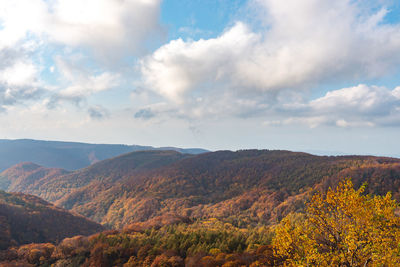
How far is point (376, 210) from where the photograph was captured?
30.1m

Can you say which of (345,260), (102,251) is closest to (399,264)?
(345,260)

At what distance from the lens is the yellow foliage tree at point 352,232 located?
28281 mm

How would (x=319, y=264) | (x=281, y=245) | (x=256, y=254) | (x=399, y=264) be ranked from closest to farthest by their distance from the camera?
1. (x=399, y=264)
2. (x=319, y=264)
3. (x=281, y=245)
4. (x=256, y=254)

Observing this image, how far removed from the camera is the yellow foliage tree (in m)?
28.3

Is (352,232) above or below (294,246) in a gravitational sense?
above

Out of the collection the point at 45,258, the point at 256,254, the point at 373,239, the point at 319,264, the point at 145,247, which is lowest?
the point at 45,258

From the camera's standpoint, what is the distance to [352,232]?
28.9m

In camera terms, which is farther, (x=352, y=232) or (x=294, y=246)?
(x=294, y=246)

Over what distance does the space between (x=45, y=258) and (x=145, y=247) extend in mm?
50898

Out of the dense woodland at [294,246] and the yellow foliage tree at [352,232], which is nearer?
the yellow foliage tree at [352,232]

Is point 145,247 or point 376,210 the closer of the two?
point 376,210

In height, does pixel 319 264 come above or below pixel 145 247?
above

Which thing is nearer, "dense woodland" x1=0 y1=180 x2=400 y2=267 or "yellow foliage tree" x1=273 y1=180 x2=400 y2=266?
"yellow foliage tree" x1=273 y1=180 x2=400 y2=266

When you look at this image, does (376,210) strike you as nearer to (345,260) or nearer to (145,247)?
(345,260)
